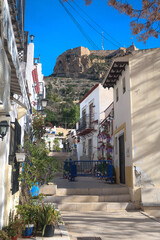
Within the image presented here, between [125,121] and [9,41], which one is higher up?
[9,41]

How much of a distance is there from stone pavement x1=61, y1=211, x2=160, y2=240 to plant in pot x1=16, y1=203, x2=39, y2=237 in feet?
3.25

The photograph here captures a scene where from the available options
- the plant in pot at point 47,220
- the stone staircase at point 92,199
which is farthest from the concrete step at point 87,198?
the plant in pot at point 47,220

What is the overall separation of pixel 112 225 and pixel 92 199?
256 centimetres

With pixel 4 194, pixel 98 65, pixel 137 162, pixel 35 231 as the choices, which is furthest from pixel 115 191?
pixel 98 65

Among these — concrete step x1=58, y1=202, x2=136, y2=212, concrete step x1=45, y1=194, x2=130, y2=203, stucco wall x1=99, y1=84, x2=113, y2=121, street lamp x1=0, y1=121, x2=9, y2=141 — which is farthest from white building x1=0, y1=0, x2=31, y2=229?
stucco wall x1=99, y1=84, x2=113, y2=121

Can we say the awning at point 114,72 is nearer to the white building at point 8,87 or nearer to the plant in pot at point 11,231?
the white building at point 8,87

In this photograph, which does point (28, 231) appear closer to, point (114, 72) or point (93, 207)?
point (93, 207)

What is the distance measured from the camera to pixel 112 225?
22.7 ft

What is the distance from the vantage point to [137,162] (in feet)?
31.6

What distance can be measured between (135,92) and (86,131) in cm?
1265

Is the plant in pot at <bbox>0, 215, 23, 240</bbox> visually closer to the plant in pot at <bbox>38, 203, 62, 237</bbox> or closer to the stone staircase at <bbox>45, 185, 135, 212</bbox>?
the plant in pot at <bbox>38, 203, 62, 237</bbox>

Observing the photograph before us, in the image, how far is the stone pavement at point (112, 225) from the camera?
598cm

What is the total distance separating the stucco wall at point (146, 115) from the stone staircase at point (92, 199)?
2.63ft

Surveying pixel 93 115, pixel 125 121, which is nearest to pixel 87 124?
pixel 93 115
